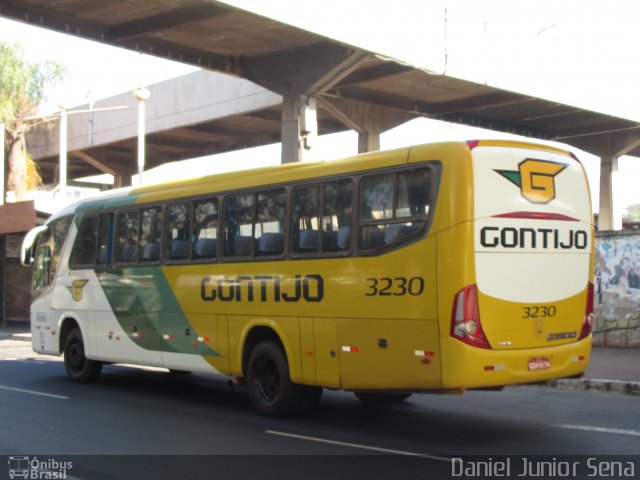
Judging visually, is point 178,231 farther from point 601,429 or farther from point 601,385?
point 601,385

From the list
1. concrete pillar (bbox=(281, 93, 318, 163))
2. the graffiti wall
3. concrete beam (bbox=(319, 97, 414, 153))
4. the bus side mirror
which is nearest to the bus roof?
the bus side mirror

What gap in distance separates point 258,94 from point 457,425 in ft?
80.2

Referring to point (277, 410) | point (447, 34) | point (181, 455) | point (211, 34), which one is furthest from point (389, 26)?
point (181, 455)

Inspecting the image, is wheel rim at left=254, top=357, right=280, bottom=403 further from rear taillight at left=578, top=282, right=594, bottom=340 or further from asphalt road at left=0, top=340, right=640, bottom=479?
rear taillight at left=578, top=282, right=594, bottom=340

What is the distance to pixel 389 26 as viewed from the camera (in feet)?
78.3

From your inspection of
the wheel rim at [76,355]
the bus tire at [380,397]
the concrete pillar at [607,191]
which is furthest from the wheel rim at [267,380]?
the concrete pillar at [607,191]

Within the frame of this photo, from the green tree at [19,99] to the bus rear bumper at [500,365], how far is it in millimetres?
33571

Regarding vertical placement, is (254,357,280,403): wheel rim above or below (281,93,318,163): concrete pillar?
below

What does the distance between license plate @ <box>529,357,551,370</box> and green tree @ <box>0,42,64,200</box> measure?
33.6m

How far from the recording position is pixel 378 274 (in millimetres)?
9195

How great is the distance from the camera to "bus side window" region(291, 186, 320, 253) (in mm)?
10156

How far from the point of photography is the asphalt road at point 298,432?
805 centimetres

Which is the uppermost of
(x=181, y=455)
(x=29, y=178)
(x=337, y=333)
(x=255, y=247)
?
(x=29, y=178)

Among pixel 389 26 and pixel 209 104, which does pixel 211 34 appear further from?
pixel 209 104
